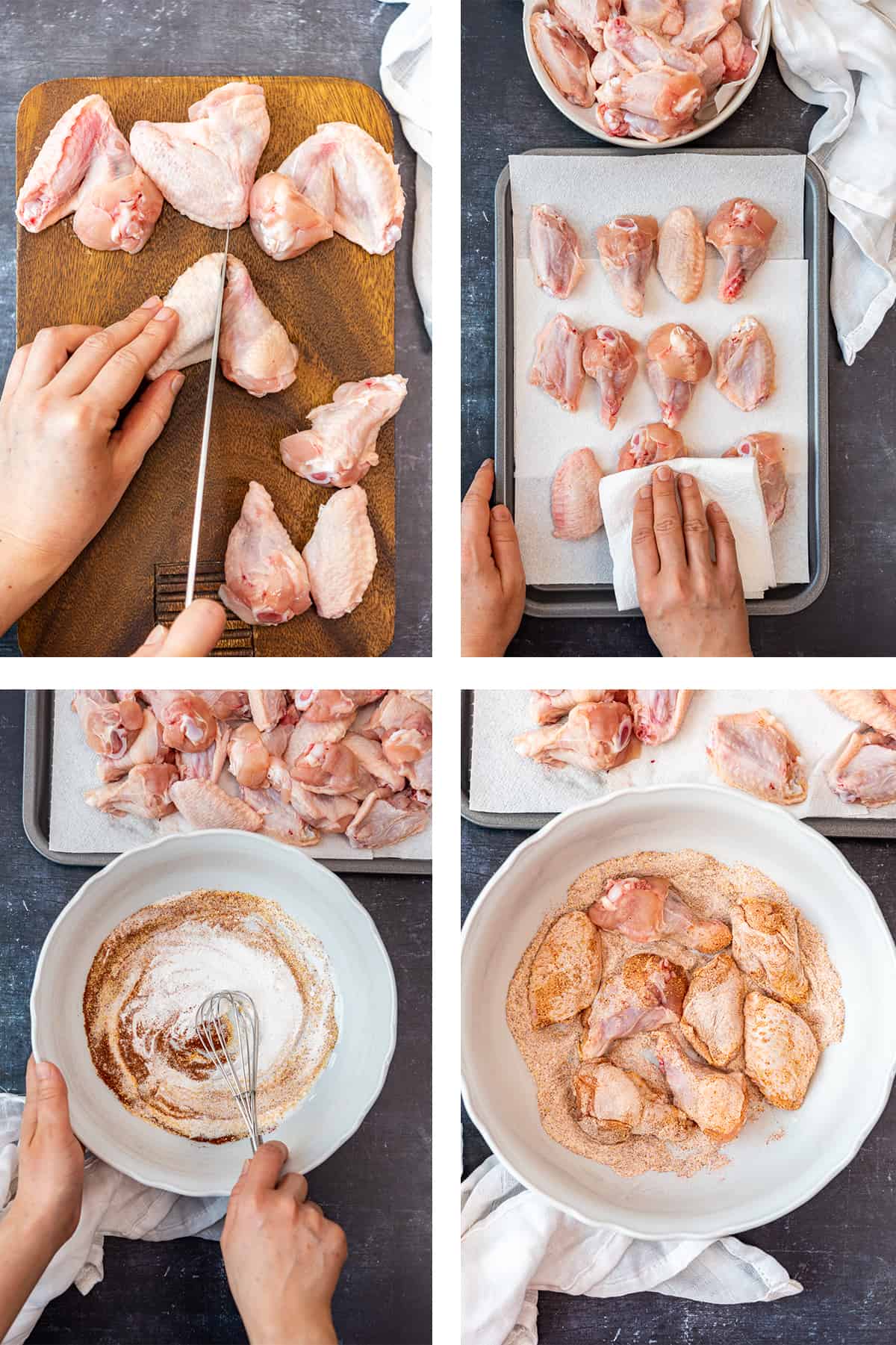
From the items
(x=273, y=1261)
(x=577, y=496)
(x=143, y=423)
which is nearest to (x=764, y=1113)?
(x=273, y=1261)

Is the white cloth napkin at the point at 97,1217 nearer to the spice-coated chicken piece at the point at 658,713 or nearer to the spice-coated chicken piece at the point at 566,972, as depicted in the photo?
the spice-coated chicken piece at the point at 566,972

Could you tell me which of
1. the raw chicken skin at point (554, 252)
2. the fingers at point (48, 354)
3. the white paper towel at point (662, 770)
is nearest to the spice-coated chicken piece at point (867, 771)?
the white paper towel at point (662, 770)

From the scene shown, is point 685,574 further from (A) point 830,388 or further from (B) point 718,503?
(A) point 830,388

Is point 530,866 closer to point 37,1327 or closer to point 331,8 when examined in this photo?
point 37,1327

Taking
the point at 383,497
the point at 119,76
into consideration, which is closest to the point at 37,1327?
the point at 383,497

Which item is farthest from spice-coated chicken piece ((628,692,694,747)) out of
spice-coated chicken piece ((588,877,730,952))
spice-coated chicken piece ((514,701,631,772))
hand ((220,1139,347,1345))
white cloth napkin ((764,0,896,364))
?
hand ((220,1139,347,1345))
